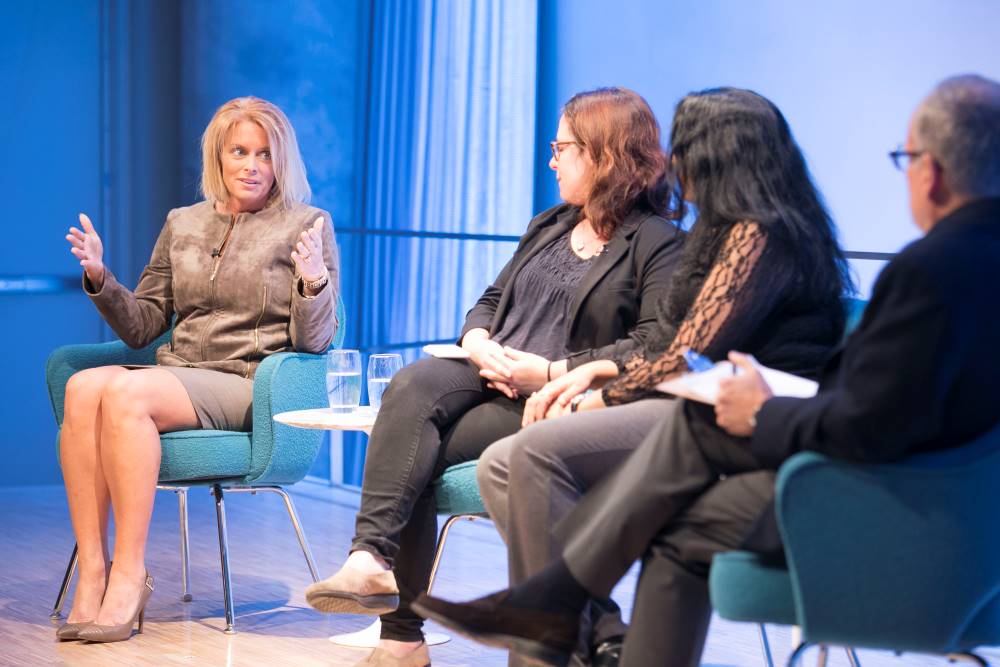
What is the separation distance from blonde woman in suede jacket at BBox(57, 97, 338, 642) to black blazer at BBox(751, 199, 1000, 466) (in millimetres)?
2040

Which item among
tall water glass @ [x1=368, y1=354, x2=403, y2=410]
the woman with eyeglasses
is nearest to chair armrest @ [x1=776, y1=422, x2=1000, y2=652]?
the woman with eyeglasses

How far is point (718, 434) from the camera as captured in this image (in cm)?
210

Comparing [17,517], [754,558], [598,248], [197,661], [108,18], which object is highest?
[108,18]

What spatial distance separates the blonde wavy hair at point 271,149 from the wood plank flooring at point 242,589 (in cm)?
121

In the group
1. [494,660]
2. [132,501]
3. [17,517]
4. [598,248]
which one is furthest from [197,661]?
[17,517]

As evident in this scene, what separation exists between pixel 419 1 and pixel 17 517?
2641mm

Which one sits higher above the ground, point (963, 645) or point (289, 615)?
point (963, 645)

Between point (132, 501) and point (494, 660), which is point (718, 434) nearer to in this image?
point (494, 660)

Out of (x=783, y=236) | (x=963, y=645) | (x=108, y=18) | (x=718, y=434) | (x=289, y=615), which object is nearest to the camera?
(x=963, y=645)

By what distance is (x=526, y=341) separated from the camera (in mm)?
3105

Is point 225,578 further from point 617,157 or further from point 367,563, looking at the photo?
point 617,157

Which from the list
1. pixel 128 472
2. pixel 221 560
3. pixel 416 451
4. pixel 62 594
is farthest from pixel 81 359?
pixel 416 451

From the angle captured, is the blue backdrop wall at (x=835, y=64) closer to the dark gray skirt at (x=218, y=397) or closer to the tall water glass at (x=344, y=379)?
the tall water glass at (x=344, y=379)

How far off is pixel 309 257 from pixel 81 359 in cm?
78
